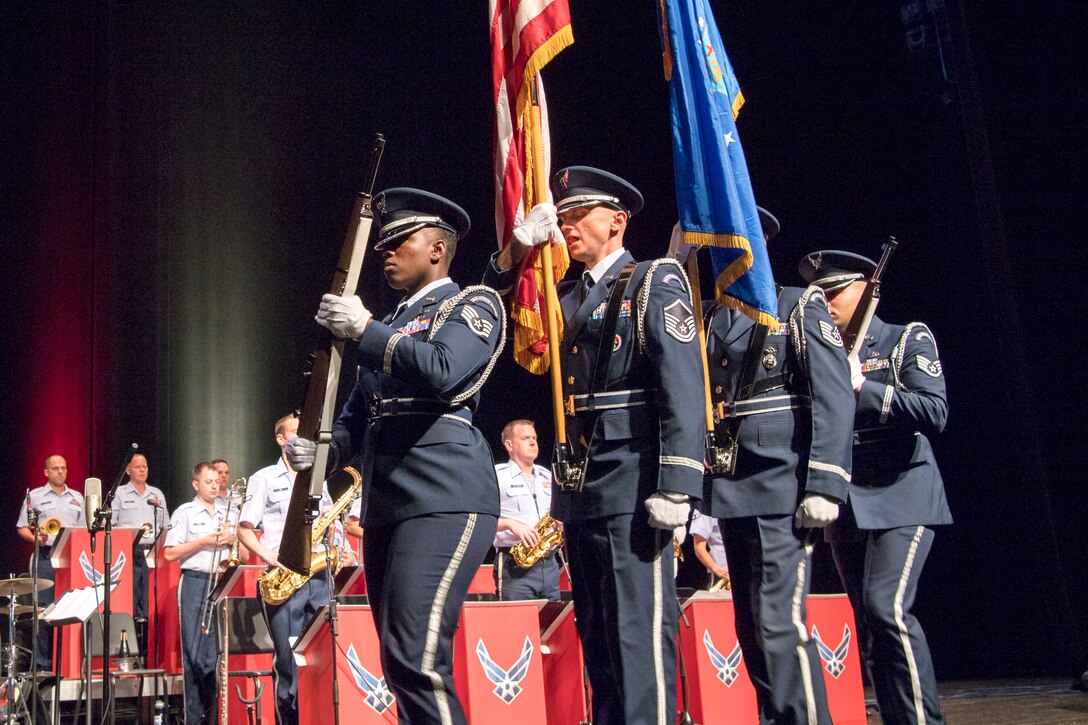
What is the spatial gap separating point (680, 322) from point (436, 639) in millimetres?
1133

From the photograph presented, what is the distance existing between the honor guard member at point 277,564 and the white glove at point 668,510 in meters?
4.08

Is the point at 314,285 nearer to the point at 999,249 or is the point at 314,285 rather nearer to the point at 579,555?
the point at 999,249

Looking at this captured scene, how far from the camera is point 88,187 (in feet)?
35.2

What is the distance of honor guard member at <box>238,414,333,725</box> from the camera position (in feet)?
22.0

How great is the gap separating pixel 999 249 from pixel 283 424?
5514 millimetres

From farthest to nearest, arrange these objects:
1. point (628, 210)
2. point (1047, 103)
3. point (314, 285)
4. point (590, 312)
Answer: point (314, 285), point (1047, 103), point (628, 210), point (590, 312)

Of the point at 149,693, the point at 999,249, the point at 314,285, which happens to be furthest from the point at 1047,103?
the point at 149,693

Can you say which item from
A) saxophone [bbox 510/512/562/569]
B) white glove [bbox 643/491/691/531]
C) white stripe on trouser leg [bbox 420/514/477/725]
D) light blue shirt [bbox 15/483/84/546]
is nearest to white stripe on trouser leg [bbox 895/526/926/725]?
white glove [bbox 643/491/691/531]

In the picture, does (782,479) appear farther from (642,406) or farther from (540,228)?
(540,228)

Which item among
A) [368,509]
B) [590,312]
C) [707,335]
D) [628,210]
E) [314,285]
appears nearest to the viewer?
[368,509]

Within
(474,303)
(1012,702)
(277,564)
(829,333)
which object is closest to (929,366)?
(829,333)

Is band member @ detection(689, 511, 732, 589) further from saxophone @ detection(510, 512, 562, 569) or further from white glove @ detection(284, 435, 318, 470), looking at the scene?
white glove @ detection(284, 435, 318, 470)

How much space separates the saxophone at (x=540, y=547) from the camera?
7582 mm

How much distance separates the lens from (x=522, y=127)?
420 centimetres
